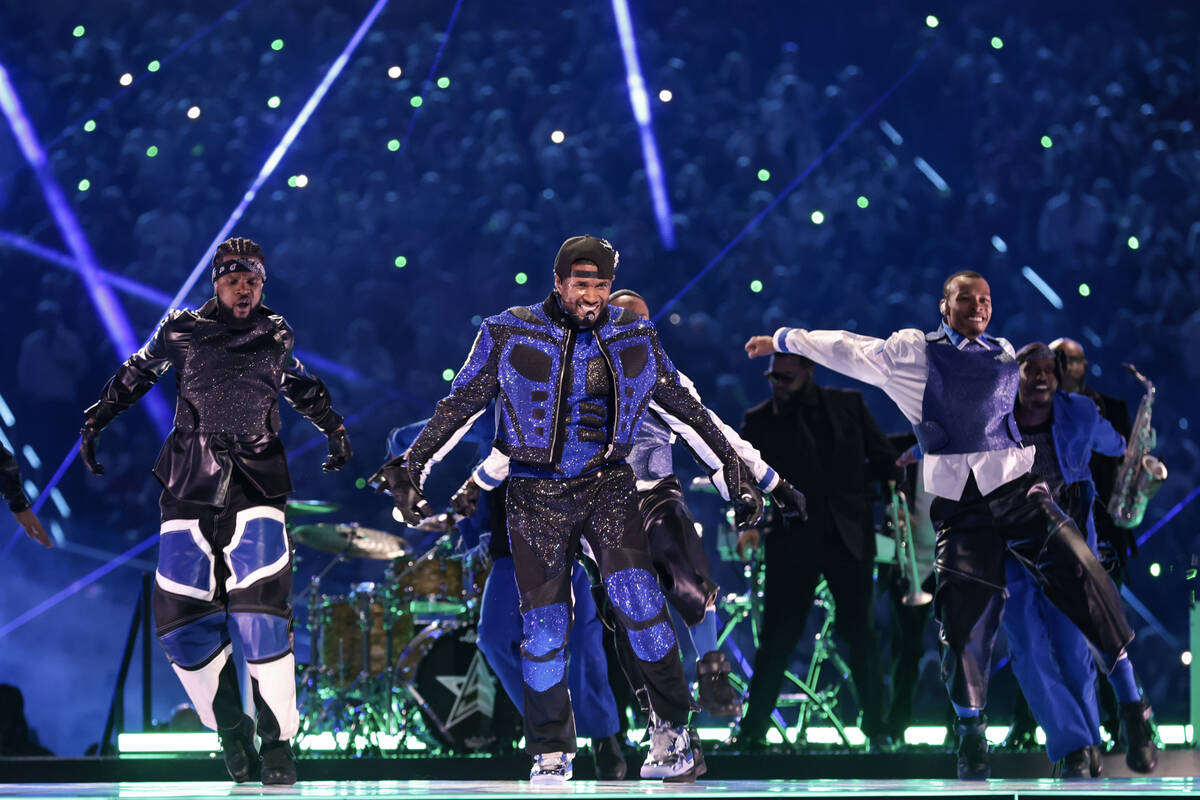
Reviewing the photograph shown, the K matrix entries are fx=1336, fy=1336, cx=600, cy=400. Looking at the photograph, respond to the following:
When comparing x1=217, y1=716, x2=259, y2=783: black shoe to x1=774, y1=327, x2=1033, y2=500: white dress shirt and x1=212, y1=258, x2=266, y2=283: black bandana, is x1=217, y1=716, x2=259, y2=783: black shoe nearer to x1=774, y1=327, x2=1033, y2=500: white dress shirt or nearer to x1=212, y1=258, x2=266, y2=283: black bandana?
x1=212, y1=258, x2=266, y2=283: black bandana

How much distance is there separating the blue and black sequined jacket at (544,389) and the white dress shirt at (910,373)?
1.34 meters

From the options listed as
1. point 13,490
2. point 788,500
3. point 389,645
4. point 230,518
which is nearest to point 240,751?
point 230,518

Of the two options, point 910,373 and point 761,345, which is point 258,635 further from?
point 910,373

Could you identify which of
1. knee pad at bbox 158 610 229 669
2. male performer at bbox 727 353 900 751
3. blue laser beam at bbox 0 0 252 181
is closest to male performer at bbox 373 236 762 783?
knee pad at bbox 158 610 229 669

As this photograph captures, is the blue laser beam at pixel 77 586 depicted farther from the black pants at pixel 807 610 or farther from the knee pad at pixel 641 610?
the knee pad at pixel 641 610

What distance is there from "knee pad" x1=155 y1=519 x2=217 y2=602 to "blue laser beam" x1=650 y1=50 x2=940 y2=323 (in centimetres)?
591

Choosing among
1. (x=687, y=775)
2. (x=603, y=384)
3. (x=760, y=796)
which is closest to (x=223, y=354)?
(x=603, y=384)

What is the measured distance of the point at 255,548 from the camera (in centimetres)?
491

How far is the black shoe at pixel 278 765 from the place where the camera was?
4711 mm

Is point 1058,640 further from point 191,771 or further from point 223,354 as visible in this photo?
point 191,771

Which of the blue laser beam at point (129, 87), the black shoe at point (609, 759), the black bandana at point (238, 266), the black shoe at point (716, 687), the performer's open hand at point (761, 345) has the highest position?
the blue laser beam at point (129, 87)

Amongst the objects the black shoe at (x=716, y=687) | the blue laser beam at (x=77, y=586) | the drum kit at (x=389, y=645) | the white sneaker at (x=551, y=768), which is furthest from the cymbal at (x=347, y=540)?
the white sneaker at (x=551, y=768)

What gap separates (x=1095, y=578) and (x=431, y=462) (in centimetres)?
283

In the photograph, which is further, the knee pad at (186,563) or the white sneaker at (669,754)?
the knee pad at (186,563)
